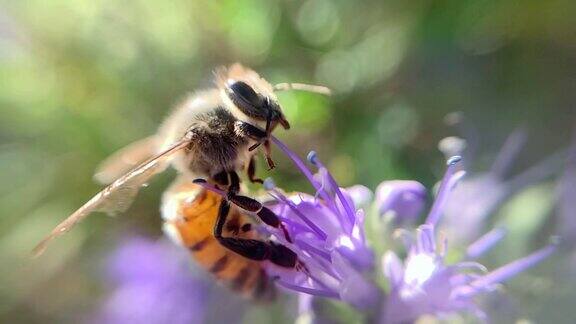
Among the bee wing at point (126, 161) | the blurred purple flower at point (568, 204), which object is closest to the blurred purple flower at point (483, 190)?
the blurred purple flower at point (568, 204)

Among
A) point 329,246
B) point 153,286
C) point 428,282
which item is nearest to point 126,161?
point 329,246

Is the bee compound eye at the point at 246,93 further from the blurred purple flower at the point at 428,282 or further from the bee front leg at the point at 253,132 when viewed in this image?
the blurred purple flower at the point at 428,282

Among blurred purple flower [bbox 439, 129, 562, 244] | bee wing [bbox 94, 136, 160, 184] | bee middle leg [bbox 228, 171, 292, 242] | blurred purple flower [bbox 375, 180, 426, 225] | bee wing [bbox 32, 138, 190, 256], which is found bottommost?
bee wing [bbox 32, 138, 190, 256]

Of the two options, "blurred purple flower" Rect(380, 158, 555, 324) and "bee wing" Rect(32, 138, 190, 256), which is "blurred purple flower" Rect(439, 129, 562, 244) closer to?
"blurred purple flower" Rect(380, 158, 555, 324)

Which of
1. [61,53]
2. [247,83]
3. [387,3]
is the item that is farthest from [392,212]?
[61,53]

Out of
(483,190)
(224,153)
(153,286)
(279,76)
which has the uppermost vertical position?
(279,76)

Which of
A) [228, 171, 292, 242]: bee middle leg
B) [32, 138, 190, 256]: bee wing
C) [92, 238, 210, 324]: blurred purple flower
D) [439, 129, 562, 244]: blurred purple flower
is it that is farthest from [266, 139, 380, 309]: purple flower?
[92, 238, 210, 324]: blurred purple flower

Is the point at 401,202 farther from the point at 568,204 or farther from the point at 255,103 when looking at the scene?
the point at 568,204
